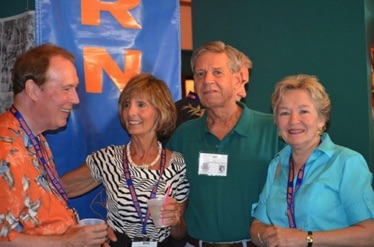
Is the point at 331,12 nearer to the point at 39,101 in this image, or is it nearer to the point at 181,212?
the point at 181,212

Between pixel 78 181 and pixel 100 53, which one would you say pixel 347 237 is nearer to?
pixel 78 181

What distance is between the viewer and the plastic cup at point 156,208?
252 cm

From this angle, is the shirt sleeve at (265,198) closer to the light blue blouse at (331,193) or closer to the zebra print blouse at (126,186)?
the light blue blouse at (331,193)

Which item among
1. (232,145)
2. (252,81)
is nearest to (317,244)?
(232,145)

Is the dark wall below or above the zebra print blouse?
above

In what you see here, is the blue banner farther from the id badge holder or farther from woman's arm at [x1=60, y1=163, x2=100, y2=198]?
the id badge holder

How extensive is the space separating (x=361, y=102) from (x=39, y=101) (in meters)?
2.91

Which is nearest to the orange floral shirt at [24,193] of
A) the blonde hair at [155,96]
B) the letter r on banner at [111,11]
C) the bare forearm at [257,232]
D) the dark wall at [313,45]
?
the blonde hair at [155,96]

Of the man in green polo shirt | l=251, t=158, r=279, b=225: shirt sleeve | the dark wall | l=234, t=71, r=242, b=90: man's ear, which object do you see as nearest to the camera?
l=251, t=158, r=279, b=225: shirt sleeve

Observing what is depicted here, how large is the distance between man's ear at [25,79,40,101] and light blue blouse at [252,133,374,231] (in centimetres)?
123

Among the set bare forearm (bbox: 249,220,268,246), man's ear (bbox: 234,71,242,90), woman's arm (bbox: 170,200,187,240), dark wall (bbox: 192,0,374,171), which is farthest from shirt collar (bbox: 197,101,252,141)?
dark wall (bbox: 192,0,374,171)

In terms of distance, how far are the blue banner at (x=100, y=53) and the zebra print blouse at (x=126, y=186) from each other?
0.48 m

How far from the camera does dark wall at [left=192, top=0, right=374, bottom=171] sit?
438cm

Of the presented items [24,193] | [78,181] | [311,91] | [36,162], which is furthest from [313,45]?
[24,193]
